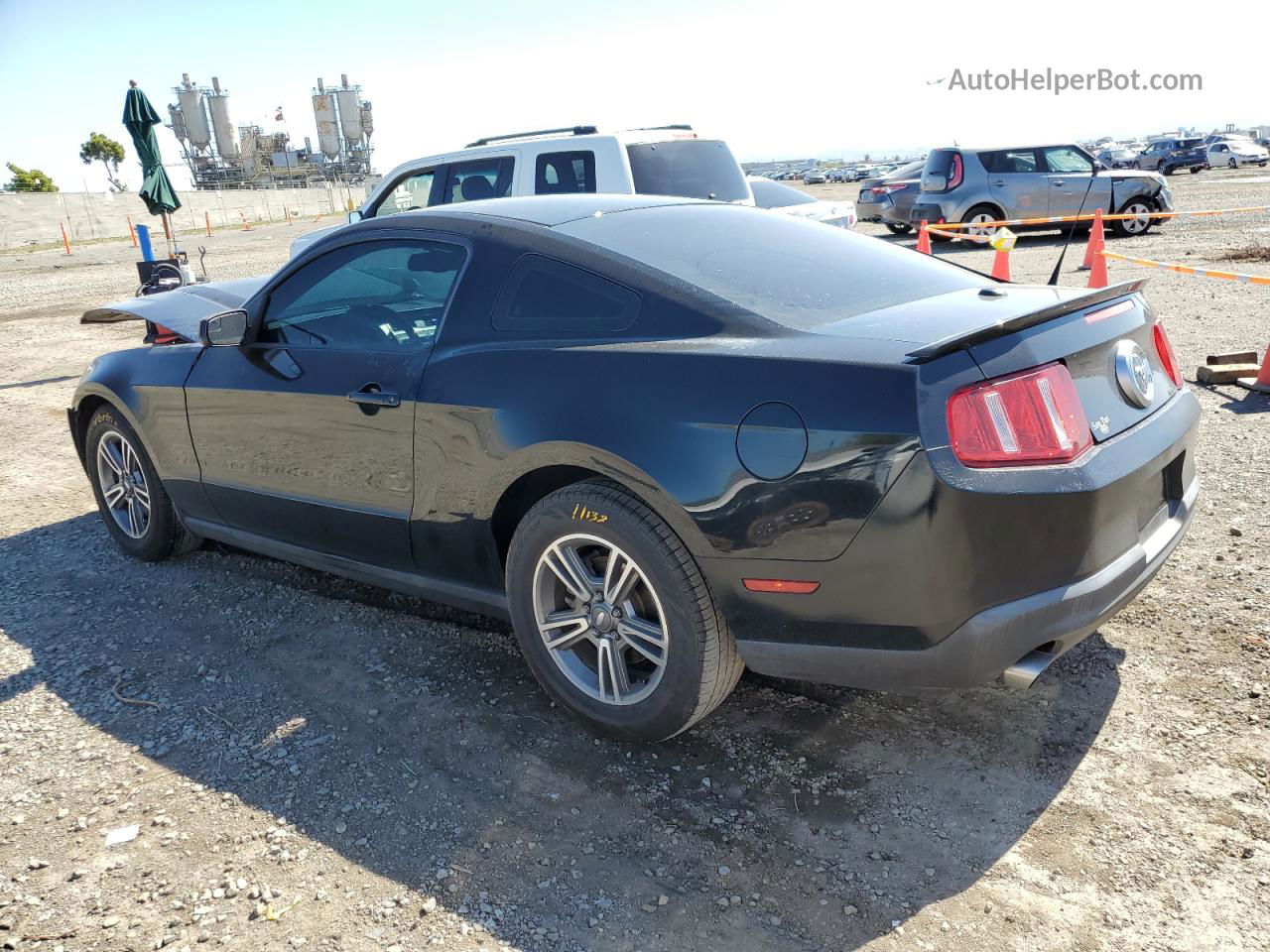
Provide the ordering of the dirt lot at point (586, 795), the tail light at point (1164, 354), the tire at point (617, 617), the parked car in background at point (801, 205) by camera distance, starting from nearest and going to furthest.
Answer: the dirt lot at point (586, 795) < the tire at point (617, 617) < the tail light at point (1164, 354) < the parked car in background at point (801, 205)

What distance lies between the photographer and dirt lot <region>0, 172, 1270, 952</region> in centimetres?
235

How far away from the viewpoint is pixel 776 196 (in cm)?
1153

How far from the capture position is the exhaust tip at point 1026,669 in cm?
253

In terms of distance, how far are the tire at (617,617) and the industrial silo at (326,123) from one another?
11982 cm

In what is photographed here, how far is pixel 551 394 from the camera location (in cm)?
295

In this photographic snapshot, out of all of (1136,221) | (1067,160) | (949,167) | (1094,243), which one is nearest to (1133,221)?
(1136,221)

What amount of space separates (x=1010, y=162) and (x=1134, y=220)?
9.47 feet

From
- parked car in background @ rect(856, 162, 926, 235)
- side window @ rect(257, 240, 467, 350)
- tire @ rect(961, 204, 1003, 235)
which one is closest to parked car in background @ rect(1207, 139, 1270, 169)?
parked car in background @ rect(856, 162, 926, 235)

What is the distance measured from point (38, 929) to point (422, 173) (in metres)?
7.60

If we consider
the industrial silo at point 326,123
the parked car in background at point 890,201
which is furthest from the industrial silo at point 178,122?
the parked car in background at point 890,201

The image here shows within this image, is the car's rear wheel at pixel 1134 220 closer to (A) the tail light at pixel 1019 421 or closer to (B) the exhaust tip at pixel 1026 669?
(A) the tail light at pixel 1019 421

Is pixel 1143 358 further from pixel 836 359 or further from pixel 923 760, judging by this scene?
pixel 923 760

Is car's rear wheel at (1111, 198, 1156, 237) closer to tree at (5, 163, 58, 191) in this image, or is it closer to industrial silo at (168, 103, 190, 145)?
tree at (5, 163, 58, 191)

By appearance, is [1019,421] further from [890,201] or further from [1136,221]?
[1136,221]
